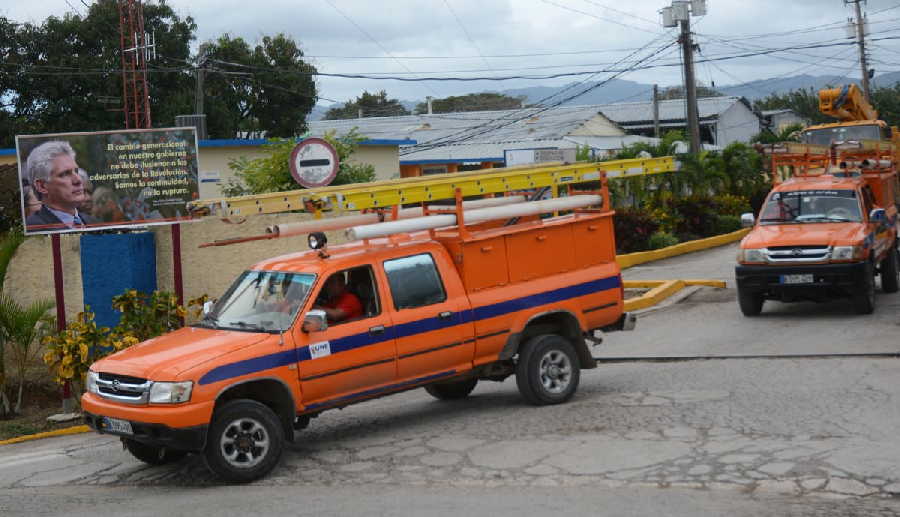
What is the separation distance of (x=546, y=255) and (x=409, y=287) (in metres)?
1.65

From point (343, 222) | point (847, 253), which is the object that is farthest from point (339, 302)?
point (847, 253)

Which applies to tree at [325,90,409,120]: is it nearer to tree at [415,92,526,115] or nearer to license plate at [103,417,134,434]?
tree at [415,92,526,115]

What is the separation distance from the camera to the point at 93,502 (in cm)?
866

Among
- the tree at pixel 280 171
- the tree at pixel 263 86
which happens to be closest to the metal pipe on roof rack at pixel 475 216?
the tree at pixel 280 171

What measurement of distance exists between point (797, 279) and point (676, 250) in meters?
10.2

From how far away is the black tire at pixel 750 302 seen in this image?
16078 millimetres

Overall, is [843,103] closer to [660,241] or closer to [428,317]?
[660,241]

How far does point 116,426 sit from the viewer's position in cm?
874

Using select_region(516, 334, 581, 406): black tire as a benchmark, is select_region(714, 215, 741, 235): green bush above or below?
above

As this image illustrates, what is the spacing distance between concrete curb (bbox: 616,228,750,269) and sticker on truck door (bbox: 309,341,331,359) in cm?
1307

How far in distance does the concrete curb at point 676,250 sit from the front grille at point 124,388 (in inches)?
553

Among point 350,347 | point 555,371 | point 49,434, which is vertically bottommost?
point 49,434

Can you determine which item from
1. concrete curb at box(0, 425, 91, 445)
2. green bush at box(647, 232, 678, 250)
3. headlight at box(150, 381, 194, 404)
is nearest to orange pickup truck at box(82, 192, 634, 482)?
headlight at box(150, 381, 194, 404)

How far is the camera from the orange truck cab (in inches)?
606
